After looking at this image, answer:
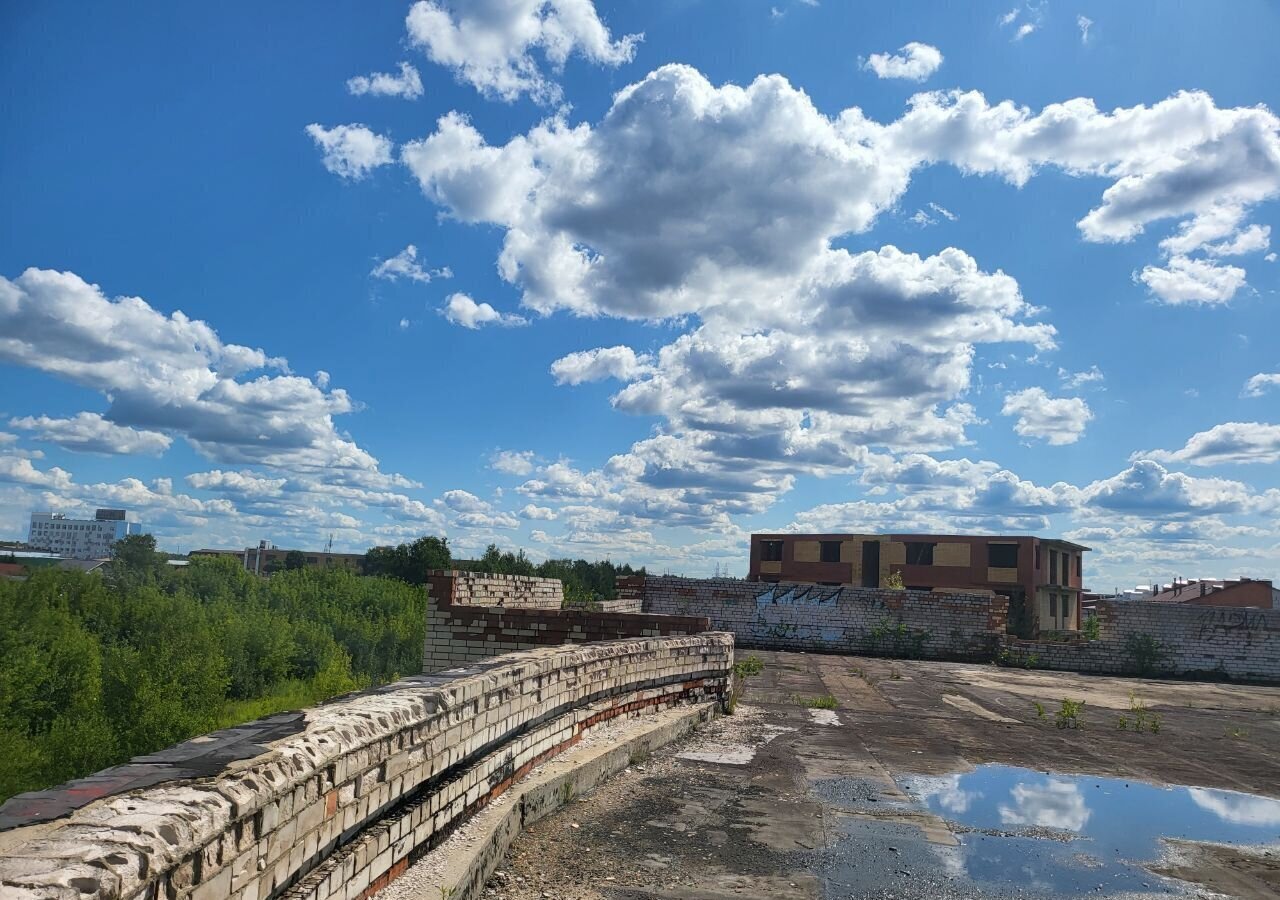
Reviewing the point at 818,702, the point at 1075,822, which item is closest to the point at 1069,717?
the point at 818,702

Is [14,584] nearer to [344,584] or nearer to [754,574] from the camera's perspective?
[344,584]

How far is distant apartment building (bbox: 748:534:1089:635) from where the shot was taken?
39406 millimetres

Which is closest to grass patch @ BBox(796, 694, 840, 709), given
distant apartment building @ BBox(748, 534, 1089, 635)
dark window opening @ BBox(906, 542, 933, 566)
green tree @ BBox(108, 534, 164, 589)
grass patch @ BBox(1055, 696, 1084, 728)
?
grass patch @ BBox(1055, 696, 1084, 728)

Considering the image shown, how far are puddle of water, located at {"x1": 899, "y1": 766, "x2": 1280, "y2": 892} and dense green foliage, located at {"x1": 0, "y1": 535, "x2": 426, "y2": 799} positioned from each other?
756 cm

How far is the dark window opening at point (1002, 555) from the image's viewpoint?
39844 millimetres

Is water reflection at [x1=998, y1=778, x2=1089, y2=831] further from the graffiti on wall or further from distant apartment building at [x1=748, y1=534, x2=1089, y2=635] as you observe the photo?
distant apartment building at [x1=748, y1=534, x2=1089, y2=635]

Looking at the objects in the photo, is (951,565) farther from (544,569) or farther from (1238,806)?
(1238,806)

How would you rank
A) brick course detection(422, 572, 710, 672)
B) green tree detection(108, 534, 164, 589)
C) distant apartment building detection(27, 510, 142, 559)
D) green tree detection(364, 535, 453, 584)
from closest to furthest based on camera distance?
brick course detection(422, 572, 710, 672) < green tree detection(108, 534, 164, 589) < green tree detection(364, 535, 453, 584) < distant apartment building detection(27, 510, 142, 559)

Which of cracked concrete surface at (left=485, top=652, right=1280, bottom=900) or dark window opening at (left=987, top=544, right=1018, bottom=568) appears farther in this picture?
dark window opening at (left=987, top=544, right=1018, bottom=568)

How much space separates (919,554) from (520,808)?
40.8 meters

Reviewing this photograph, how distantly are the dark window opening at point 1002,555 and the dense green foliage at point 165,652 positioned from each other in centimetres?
2611

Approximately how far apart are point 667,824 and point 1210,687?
19.3 meters

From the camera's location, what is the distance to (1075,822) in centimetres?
590

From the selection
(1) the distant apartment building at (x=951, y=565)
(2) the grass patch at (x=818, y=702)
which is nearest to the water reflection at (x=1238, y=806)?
(2) the grass patch at (x=818, y=702)
